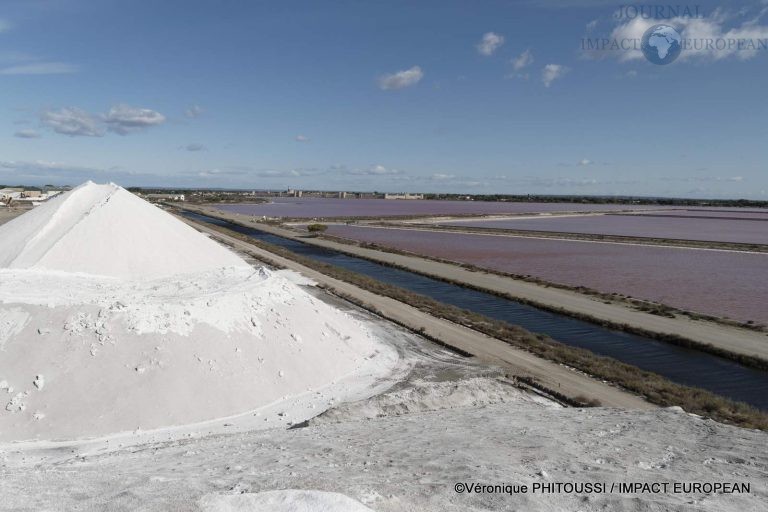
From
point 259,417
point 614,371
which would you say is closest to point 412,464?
point 259,417

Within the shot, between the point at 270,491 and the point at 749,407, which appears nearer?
the point at 270,491

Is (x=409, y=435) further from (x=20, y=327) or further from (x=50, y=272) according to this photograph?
(x=50, y=272)

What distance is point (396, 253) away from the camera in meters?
47.0

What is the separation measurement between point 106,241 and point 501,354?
14507mm

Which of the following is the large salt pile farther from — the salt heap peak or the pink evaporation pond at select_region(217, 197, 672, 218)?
the pink evaporation pond at select_region(217, 197, 672, 218)

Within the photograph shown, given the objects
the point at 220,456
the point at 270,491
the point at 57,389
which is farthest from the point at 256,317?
the point at 270,491

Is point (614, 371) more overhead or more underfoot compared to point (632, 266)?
more underfoot

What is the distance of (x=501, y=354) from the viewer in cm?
1717

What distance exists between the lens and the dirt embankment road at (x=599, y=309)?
19578 mm

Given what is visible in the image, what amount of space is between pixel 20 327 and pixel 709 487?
1493 centimetres

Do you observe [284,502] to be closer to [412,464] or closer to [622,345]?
[412,464]

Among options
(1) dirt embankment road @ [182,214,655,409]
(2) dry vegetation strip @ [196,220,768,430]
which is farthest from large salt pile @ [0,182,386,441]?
(2) dry vegetation strip @ [196,220,768,430]

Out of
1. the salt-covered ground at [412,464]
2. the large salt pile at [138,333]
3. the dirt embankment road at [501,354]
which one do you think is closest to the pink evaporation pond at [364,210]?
the dirt embankment road at [501,354]

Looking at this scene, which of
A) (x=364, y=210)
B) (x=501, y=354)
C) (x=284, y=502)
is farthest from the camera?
(x=364, y=210)
